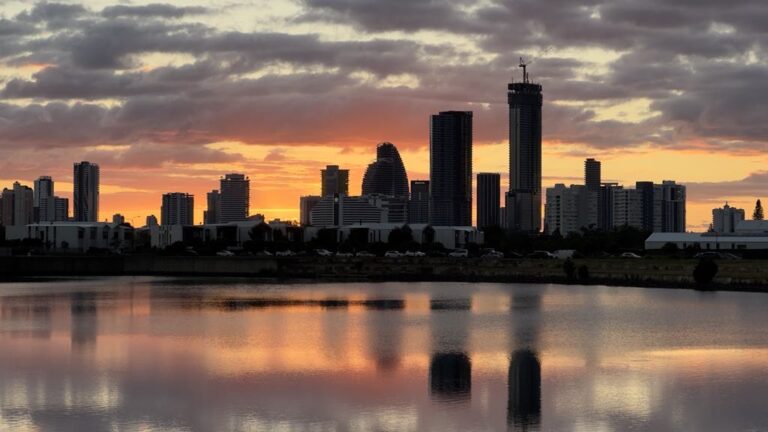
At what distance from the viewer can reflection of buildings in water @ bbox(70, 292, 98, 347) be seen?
201 feet

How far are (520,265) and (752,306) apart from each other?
61285mm

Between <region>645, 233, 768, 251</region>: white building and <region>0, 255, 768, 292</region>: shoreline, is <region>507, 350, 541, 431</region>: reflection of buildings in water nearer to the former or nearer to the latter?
<region>0, 255, 768, 292</region>: shoreline

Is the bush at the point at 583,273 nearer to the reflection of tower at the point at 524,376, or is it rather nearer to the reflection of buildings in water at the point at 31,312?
the reflection of tower at the point at 524,376

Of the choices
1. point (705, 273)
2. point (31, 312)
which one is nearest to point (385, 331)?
point (31, 312)

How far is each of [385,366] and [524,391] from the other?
925 cm

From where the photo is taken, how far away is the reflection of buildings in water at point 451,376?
40.7 m

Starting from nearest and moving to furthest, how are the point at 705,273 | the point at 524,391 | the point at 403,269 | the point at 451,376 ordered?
the point at 524,391, the point at 451,376, the point at 705,273, the point at 403,269

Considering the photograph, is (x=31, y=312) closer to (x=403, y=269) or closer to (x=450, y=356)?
(x=450, y=356)

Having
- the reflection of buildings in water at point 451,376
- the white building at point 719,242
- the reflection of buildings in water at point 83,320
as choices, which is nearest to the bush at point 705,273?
the reflection of buildings in water at point 83,320

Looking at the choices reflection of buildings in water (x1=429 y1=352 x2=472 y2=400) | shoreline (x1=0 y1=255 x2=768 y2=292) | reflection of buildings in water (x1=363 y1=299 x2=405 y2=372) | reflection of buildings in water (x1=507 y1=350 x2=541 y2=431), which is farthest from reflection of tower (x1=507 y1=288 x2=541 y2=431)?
shoreline (x1=0 y1=255 x2=768 y2=292)

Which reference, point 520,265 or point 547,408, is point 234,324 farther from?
point 520,265

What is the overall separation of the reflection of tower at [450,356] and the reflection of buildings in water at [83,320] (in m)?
20.3

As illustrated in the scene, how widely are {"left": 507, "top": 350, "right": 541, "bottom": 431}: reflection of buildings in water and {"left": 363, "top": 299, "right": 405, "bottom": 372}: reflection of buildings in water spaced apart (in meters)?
5.81

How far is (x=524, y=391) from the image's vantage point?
4116 cm
